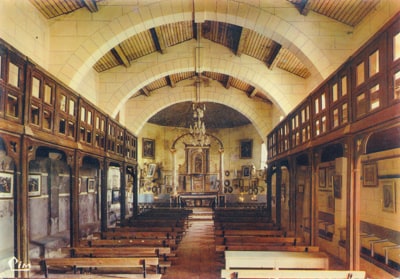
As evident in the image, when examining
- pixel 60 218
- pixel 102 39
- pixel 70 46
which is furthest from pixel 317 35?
pixel 60 218

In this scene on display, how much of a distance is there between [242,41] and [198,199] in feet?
45.1

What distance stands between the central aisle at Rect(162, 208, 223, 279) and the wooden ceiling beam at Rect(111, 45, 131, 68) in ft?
24.2

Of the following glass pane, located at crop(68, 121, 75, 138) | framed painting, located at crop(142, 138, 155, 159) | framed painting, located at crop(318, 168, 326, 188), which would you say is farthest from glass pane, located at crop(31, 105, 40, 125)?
framed painting, located at crop(142, 138, 155, 159)

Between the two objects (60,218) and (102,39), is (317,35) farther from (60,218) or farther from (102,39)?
(60,218)

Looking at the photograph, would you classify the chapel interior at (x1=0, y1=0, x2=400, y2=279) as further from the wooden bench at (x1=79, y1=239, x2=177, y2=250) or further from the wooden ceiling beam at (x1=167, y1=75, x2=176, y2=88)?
the wooden ceiling beam at (x1=167, y1=75, x2=176, y2=88)

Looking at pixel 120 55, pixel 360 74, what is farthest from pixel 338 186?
pixel 120 55

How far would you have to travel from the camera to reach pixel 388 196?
29.2 ft

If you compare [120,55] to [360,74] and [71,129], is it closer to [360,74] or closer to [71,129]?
[71,129]

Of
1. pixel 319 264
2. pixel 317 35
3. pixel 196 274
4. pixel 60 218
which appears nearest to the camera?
pixel 319 264

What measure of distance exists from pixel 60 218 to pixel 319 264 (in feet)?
26.6

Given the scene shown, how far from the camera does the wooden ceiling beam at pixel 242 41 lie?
13.1 metres

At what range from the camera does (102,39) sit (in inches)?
429

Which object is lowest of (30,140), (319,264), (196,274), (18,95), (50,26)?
(196,274)

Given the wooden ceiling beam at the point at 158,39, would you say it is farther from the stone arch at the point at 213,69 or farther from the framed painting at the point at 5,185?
the framed painting at the point at 5,185
